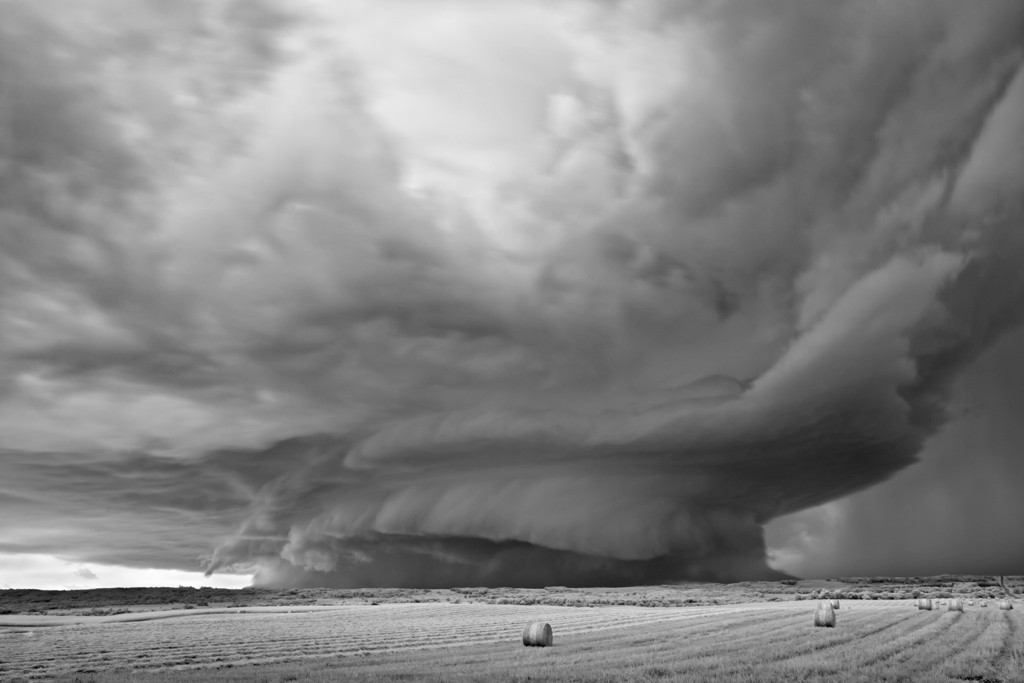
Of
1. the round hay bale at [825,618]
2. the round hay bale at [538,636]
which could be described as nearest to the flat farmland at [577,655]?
the round hay bale at [538,636]

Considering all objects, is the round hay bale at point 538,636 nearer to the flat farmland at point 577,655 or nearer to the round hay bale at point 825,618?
the flat farmland at point 577,655

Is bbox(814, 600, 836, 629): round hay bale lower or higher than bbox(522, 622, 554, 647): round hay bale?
higher

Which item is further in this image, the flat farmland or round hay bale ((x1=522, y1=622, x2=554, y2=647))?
round hay bale ((x1=522, y1=622, x2=554, y2=647))

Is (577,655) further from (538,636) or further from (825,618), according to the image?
(825,618)

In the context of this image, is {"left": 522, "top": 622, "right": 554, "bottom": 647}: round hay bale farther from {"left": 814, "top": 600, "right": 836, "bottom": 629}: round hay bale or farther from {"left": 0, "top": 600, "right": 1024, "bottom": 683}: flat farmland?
{"left": 814, "top": 600, "right": 836, "bottom": 629}: round hay bale

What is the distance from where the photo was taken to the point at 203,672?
33.3 m

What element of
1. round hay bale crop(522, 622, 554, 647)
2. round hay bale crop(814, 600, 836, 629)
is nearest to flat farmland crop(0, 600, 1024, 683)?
round hay bale crop(522, 622, 554, 647)

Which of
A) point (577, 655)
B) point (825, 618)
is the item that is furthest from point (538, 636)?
point (825, 618)

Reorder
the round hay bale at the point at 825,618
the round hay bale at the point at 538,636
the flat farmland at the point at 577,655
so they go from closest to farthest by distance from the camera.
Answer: the flat farmland at the point at 577,655, the round hay bale at the point at 538,636, the round hay bale at the point at 825,618

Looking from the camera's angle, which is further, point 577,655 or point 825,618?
point 825,618

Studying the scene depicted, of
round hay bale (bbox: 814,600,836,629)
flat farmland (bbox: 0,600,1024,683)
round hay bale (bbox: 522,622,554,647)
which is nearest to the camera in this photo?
flat farmland (bbox: 0,600,1024,683)

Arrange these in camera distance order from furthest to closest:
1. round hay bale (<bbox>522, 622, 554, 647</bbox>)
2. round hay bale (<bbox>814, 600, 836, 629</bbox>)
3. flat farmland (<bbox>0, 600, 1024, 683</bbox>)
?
round hay bale (<bbox>814, 600, 836, 629</bbox>) → round hay bale (<bbox>522, 622, 554, 647</bbox>) → flat farmland (<bbox>0, 600, 1024, 683</bbox>)

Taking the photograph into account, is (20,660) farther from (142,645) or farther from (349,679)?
(349,679)

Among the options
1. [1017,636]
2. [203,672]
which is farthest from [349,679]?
[1017,636]
